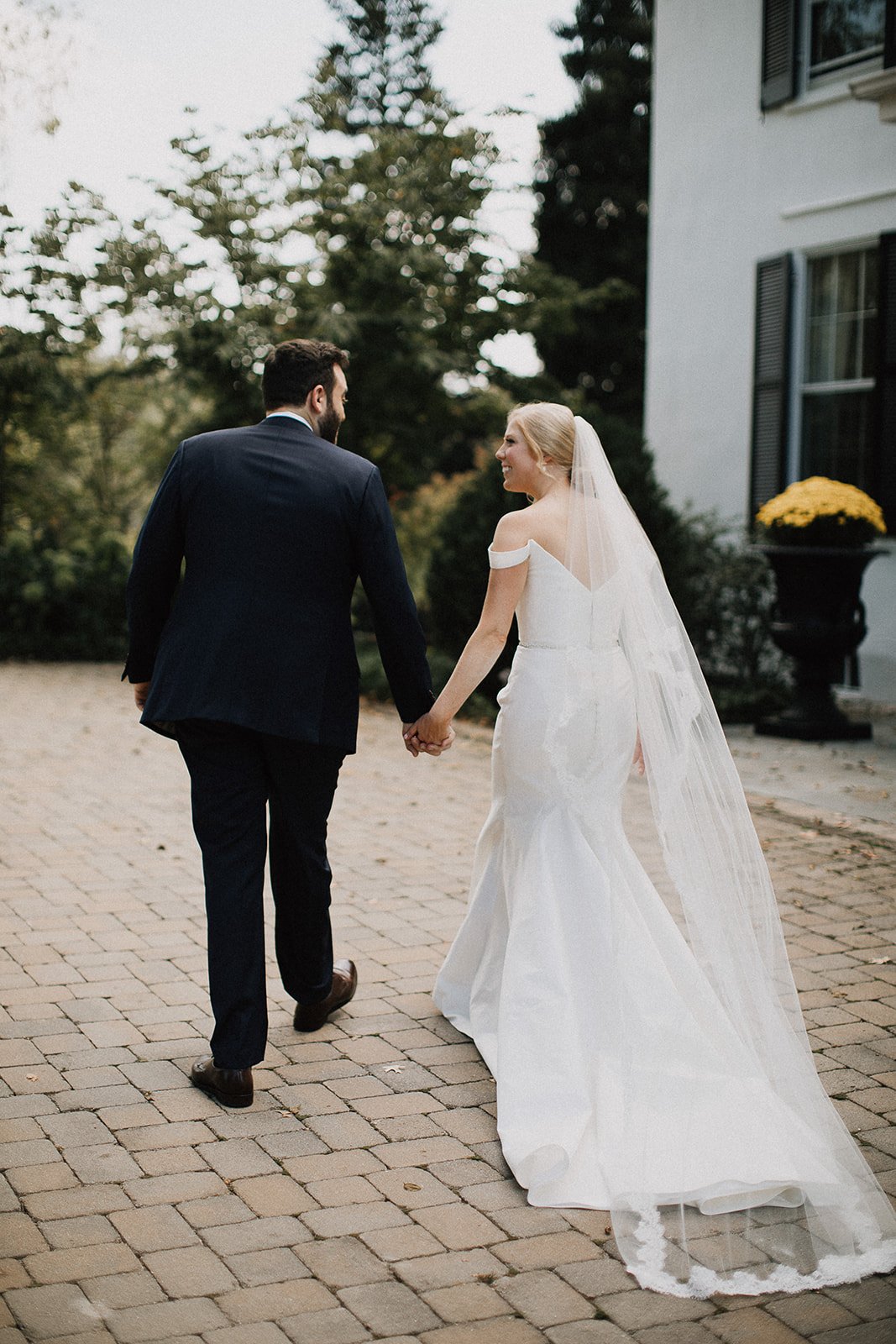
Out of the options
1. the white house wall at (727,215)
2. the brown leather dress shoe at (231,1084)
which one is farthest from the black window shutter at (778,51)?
the brown leather dress shoe at (231,1084)

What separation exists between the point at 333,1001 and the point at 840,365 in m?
8.55

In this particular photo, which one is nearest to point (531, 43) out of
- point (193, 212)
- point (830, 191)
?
point (193, 212)

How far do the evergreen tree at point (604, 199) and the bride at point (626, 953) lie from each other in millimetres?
22920

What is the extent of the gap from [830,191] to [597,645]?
8440 mm

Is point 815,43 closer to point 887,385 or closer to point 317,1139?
point 887,385

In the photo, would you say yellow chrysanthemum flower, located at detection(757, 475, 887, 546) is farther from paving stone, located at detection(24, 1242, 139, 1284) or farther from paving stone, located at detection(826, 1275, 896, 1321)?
paving stone, located at detection(24, 1242, 139, 1284)

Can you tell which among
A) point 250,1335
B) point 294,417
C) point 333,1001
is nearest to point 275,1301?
point 250,1335

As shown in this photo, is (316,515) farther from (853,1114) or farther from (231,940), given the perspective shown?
(853,1114)

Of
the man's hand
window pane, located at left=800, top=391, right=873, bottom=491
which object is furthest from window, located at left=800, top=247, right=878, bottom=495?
the man's hand

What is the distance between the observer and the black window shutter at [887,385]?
1005 centimetres

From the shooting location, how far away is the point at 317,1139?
341 cm

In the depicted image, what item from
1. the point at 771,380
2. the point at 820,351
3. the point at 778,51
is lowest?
the point at 771,380

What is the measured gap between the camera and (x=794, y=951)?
495 centimetres

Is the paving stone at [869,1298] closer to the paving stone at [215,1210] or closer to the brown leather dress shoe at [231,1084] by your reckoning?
the paving stone at [215,1210]
